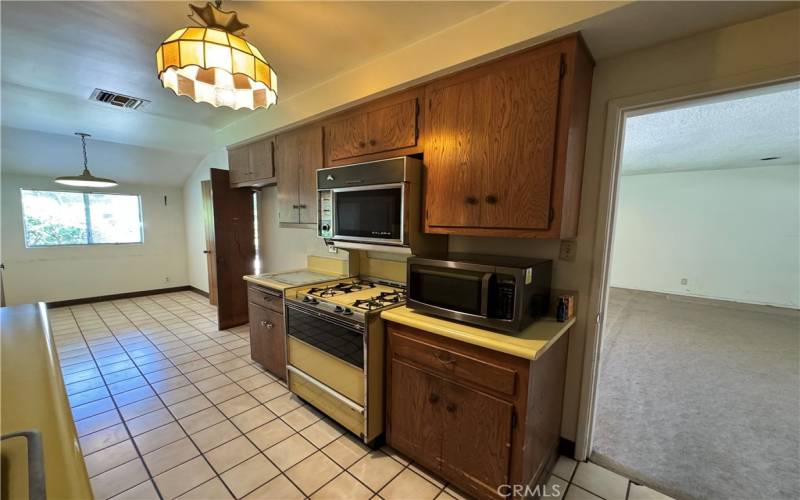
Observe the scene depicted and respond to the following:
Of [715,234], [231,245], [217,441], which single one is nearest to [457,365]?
[217,441]

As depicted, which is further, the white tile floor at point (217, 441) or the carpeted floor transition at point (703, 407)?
the carpeted floor transition at point (703, 407)

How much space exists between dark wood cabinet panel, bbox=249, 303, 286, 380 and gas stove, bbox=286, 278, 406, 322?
45 centimetres

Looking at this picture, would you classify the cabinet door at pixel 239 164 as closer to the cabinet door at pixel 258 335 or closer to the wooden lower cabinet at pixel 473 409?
the cabinet door at pixel 258 335

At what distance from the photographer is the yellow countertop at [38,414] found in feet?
1.86

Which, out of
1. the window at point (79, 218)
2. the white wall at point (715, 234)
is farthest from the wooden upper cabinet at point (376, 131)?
the window at point (79, 218)

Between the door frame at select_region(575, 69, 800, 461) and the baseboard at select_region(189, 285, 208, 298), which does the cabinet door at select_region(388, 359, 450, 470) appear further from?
the baseboard at select_region(189, 285, 208, 298)

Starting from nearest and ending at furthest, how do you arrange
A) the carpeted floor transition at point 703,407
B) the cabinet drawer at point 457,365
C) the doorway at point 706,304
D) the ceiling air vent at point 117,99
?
the cabinet drawer at point 457,365, the carpeted floor transition at point 703,407, the doorway at point 706,304, the ceiling air vent at point 117,99

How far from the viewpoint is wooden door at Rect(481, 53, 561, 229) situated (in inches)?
A: 58.6

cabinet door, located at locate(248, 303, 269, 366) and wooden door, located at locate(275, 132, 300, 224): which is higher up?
wooden door, located at locate(275, 132, 300, 224)

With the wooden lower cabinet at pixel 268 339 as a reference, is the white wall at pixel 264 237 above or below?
above

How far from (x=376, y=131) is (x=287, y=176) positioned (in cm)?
124

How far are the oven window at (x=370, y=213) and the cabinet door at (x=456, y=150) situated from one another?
0.71 ft

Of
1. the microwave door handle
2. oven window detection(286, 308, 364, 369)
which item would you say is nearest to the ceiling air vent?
oven window detection(286, 308, 364, 369)

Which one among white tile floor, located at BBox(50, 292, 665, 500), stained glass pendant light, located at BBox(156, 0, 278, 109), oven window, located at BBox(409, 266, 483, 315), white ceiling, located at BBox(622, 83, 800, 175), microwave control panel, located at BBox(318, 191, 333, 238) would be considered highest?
white ceiling, located at BBox(622, 83, 800, 175)
